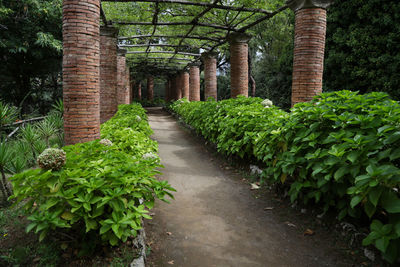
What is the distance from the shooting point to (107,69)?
30.2 feet

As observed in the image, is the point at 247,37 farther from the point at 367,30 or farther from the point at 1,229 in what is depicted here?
the point at 1,229

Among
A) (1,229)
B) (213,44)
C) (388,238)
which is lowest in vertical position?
(1,229)

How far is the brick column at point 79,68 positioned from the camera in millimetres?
4199

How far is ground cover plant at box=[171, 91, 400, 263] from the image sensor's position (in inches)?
82.7

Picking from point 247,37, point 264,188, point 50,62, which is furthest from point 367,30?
point 50,62

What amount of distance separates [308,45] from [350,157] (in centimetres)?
492

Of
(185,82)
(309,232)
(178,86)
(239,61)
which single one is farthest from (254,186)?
(178,86)

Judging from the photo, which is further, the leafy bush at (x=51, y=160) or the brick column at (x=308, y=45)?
A: the brick column at (x=308, y=45)

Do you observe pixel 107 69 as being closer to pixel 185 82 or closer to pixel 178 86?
pixel 185 82

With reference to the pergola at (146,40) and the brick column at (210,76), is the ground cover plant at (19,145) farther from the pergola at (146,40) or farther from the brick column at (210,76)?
the brick column at (210,76)

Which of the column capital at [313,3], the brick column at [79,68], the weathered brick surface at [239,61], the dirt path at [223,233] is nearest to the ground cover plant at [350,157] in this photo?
the dirt path at [223,233]

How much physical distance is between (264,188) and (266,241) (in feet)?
5.46

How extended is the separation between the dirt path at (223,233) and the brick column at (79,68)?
191cm

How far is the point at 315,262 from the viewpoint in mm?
2658
